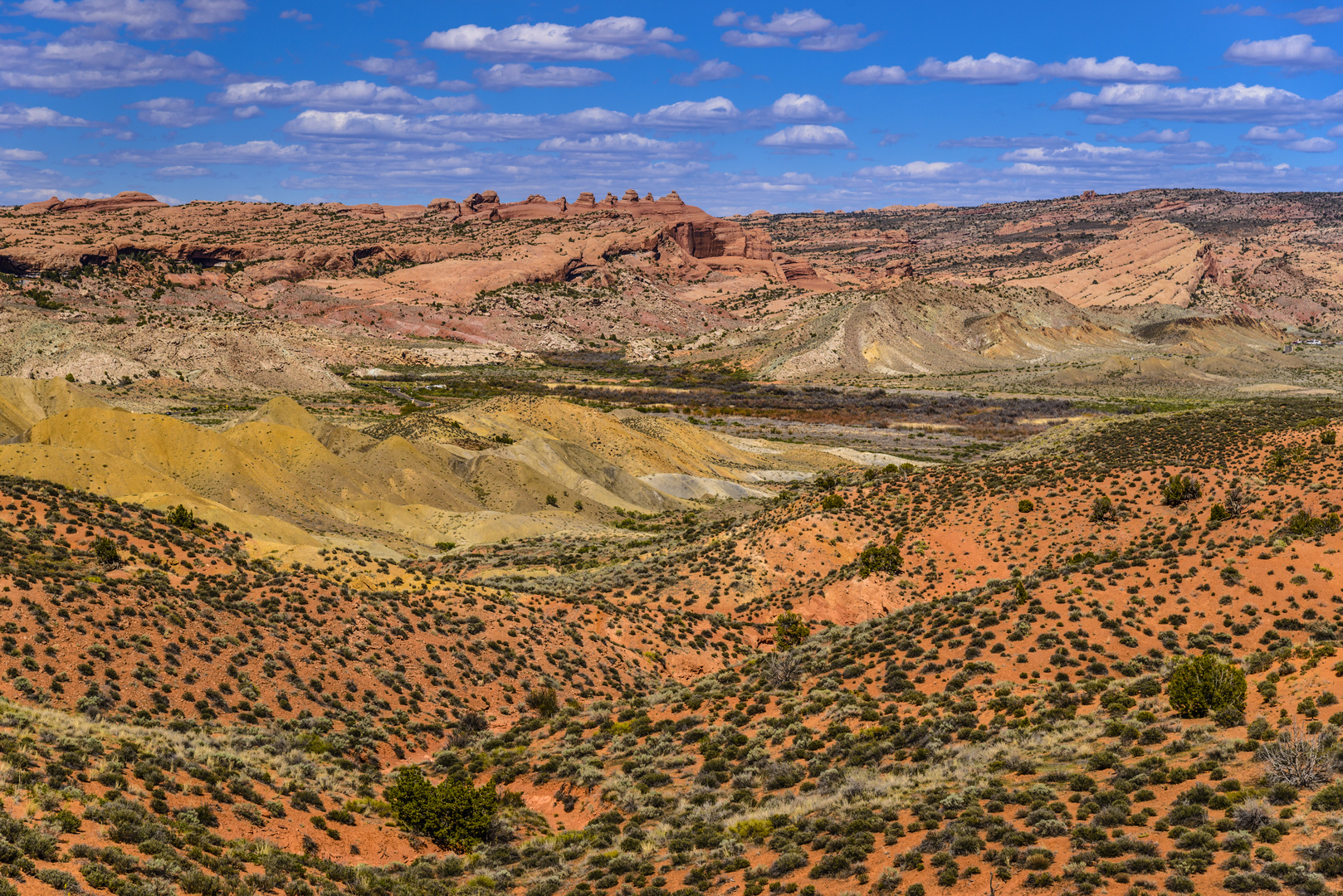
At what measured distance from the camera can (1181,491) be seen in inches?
1777

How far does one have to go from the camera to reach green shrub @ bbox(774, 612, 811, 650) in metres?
40.4

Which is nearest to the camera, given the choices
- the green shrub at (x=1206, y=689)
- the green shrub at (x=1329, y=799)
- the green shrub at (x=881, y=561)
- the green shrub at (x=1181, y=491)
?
the green shrub at (x=1329, y=799)

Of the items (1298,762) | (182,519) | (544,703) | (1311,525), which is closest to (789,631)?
(544,703)

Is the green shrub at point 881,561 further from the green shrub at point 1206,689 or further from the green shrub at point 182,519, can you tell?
the green shrub at point 182,519

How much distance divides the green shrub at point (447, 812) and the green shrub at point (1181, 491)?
115 ft

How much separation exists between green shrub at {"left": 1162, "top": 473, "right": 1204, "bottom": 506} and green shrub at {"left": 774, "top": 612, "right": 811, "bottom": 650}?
57.8ft

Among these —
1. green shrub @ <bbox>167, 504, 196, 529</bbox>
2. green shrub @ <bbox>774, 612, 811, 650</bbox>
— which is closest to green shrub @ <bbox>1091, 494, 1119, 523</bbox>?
green shrub @ <bbox>774, 612, 811, 650</bbox>

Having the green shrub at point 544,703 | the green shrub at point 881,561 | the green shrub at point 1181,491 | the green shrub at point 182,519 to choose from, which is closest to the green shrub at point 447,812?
the green shrub at point 544,703

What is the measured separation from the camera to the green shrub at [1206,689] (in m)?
20.4

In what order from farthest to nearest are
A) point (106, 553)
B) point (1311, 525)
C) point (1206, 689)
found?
1. point (1311, 525)
2. point (106, 553)
3. point (1206, 689)

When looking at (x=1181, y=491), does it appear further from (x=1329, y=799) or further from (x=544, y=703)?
(x=1329, y=799)

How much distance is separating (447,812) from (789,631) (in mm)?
21278

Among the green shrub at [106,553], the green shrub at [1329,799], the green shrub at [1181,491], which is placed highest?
the green shrub at [1181,491]

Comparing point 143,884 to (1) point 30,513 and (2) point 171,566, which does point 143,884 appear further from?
(1) point 30,513
